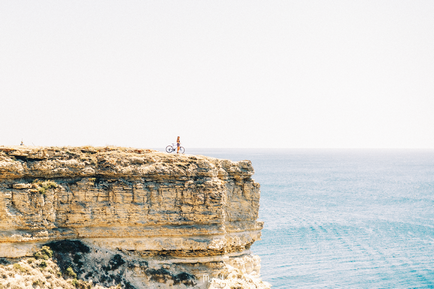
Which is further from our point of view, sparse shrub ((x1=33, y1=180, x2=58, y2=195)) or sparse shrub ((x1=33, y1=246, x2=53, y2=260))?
sparse shrub ((x1=33, y1=180, x2=58, y2=195))

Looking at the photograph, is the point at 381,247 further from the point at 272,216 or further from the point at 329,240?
the point at 272,216

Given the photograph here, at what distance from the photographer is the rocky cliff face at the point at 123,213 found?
29922 mm

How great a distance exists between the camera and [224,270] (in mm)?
33156

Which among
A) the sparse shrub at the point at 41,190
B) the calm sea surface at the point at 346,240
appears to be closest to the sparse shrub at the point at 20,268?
the sparse shrub at the point at 41,190

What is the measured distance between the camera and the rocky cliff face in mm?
29922

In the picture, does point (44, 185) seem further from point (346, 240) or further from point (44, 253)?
point (346, 240)

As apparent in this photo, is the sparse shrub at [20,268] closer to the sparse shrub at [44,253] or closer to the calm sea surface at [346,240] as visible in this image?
the sparse shrub at [44,253]

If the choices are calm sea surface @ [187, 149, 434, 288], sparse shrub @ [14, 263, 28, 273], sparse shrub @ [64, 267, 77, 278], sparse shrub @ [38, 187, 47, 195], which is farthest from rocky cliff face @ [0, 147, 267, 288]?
calm sea surface @ [187, 149, 434, 288]

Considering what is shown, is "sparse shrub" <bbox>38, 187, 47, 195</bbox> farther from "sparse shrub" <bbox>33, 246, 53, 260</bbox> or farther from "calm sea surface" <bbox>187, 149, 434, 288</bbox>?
"calm sea surface" <bbox>187, 149, 434, 288</bbox>

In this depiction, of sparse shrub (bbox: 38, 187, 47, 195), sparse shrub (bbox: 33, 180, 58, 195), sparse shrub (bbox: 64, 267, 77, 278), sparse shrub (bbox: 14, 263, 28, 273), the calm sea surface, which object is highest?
sparse shrub (bbox: 33, 180, 58, 195)

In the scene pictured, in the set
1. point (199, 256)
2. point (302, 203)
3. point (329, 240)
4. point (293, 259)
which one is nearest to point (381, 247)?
point (329, 240)

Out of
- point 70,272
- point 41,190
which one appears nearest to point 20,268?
point 70,272

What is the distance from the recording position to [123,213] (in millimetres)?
31391

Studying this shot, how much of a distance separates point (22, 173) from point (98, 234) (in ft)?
20.2
